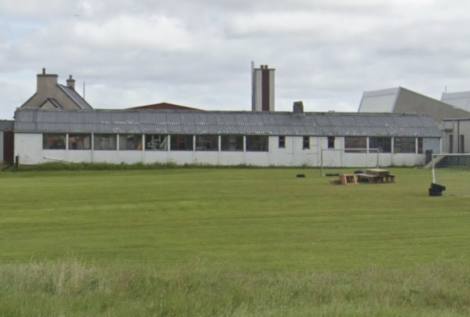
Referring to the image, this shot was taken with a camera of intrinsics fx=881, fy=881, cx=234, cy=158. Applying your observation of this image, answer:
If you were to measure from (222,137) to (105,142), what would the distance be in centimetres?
942

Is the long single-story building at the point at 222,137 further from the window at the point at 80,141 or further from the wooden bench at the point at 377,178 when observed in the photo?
the wooden bench at the point at 377,178

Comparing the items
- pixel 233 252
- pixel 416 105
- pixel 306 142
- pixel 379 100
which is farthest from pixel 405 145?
pixel 233 252

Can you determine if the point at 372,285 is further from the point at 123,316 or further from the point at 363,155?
the point at 363,155

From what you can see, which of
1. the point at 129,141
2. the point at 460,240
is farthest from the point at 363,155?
the point at 460,240

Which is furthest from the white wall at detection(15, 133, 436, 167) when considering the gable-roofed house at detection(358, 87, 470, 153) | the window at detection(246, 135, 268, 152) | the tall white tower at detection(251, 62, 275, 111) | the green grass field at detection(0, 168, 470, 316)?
the green grass field at detection(0, 168, 470, 316)

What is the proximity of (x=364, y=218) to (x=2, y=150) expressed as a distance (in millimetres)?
50347

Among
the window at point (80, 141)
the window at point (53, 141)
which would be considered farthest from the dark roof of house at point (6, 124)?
the window at point (80, 141)

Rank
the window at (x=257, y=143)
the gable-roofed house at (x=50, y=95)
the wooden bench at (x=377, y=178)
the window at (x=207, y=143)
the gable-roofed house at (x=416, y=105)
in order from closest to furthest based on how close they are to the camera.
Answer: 1. the wooden bench at (x=377, y=178)
2. the window at (x=207, y=143)
3. the window at (x=257, y=143)
4. the gable-roofed house at (x=50, y=95)
5. the gable-roofed house at (x=416, y=105)

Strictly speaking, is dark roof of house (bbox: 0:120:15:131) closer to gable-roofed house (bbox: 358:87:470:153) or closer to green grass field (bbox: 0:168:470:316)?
green grass field (bbox: 0:168:470:316)

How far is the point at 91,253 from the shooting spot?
2009cm

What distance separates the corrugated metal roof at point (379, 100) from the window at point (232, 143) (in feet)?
91.7

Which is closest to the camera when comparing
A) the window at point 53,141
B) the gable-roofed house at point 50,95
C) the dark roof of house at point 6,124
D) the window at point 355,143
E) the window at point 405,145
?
the window at point 53,141

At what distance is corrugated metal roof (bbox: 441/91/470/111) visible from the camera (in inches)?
3971

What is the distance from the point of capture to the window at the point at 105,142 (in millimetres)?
70000
